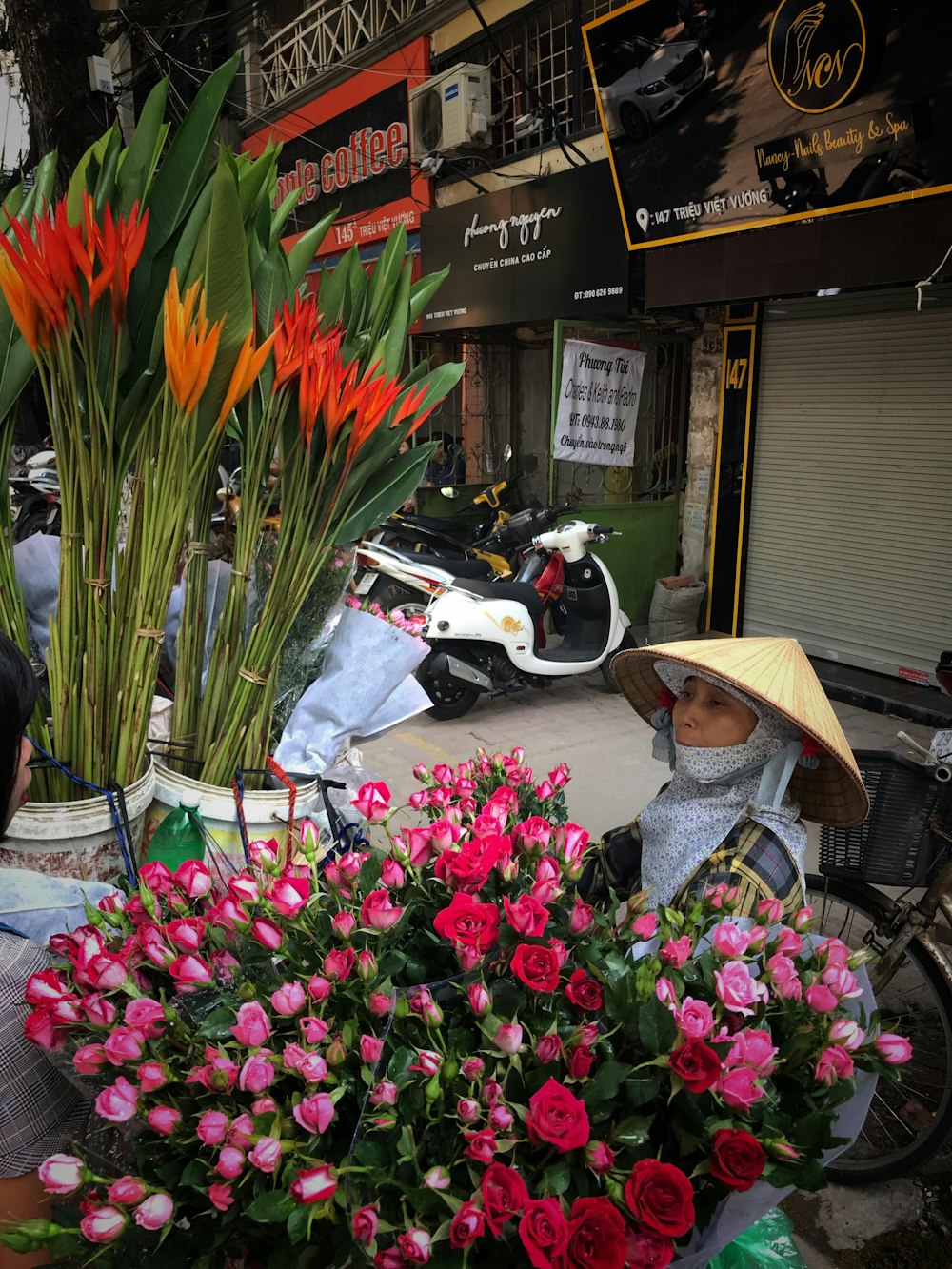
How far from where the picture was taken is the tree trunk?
3.56m

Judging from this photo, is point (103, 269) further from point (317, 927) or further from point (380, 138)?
point (380, 138)

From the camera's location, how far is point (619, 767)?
4.56 meters

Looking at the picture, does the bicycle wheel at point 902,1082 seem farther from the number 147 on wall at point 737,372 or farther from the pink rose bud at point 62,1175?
the number 147 on wall at point 737,372

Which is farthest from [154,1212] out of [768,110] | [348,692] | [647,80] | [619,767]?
[647,80]

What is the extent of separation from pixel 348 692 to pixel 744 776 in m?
0.77

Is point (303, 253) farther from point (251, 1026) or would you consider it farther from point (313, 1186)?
point (313, 1186)

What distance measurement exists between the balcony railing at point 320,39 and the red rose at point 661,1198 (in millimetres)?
10398

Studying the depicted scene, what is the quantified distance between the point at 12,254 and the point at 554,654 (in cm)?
451

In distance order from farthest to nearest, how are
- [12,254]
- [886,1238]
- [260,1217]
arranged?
[886,1238] → [12,254] → [260,1217]

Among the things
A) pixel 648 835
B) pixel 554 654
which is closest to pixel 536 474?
pixel 554 654

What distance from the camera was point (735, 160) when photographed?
17.0ft

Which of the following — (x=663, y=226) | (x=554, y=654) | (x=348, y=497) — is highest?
(x=663, y=226)

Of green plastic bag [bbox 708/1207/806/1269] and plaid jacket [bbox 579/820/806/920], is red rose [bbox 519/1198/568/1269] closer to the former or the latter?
green plastic bag [bbox 708/1207/806/1269]

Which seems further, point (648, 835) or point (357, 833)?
point (648, 835)
